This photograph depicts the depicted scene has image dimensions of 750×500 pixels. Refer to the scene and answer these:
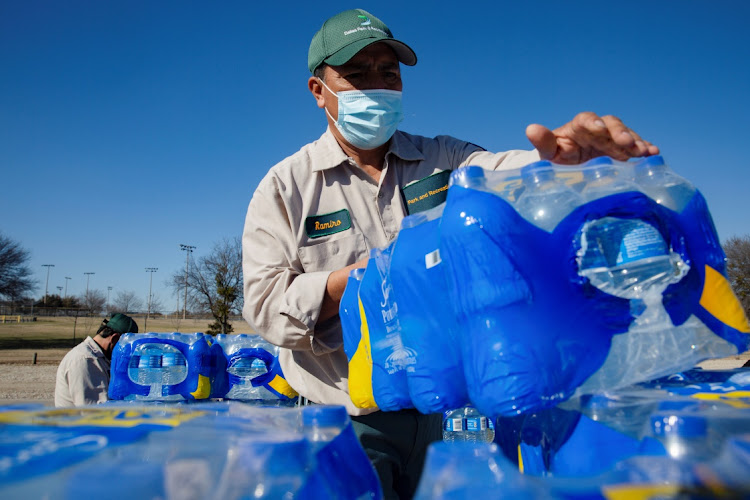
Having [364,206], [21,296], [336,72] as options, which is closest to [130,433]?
[364,206]

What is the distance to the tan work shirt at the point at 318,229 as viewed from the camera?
2.16 metres

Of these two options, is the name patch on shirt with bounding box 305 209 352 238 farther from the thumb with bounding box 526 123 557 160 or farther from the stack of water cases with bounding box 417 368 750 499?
the stack of water cases with bounding box 417 368 750 499

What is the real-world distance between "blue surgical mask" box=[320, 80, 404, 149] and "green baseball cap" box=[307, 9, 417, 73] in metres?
0.19

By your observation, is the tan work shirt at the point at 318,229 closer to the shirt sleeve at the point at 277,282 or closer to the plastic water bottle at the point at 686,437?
the shirt sleeve at the point at 277,282

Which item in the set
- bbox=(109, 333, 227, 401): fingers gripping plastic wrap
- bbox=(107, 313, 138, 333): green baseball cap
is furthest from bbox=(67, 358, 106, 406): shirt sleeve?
bbox=(107, 313, 138, 333): green baseball cap

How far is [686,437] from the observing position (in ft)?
3.07

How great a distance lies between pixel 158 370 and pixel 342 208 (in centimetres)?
418

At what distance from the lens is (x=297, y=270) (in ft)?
7.57

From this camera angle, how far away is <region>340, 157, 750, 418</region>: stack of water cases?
1.16 metres

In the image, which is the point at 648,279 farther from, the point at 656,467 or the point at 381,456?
the point at 381,456

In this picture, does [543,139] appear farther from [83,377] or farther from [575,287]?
[83,377]

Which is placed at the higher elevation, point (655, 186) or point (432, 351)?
point (655, 186)

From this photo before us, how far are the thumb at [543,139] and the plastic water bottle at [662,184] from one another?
0.36 m

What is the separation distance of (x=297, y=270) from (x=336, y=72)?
1.01 m
